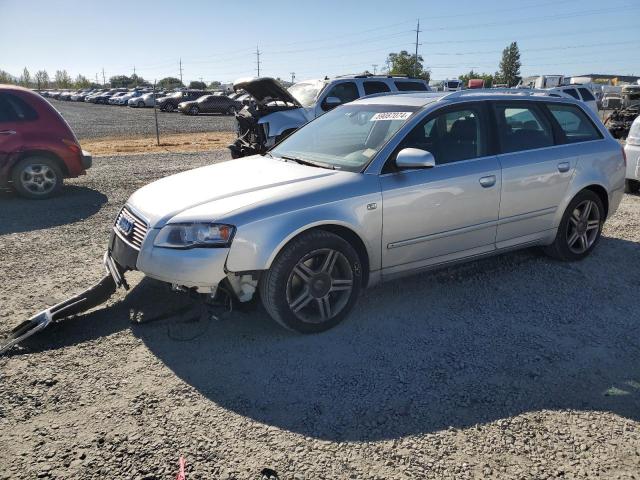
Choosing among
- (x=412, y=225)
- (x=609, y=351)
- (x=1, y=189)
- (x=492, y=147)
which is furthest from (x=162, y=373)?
(x=1, y=189)

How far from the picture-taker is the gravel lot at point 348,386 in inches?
98.3

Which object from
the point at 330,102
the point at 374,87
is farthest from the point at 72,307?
the point at 374,87

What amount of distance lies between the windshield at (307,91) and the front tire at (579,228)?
676 centimetres

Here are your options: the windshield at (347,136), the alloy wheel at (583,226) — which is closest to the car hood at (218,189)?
the windshield at (347,136)

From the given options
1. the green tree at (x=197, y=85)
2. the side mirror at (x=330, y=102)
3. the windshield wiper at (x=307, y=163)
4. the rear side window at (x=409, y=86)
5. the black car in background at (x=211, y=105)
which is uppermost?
the green tree at (x=197, y=85)

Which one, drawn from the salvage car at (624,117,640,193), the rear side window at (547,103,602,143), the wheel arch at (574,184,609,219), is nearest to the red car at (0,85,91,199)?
the rear side window at (547,103,602,143)

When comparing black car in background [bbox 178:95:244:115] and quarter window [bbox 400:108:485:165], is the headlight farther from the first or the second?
black car in background [bbox 178:95:244:115]

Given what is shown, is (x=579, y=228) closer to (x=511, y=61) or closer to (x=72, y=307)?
(x=72, y=307)

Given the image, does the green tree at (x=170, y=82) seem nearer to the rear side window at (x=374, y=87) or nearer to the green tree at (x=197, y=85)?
the green tree at (x=197, y=85)

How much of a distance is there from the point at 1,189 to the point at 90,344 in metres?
6.81

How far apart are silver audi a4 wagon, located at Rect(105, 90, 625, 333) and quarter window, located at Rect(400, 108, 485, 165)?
11 millimetres

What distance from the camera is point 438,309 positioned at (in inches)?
164

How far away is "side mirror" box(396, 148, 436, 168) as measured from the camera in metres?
3.78

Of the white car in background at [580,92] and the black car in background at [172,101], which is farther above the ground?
the black car in background at [172,101]
